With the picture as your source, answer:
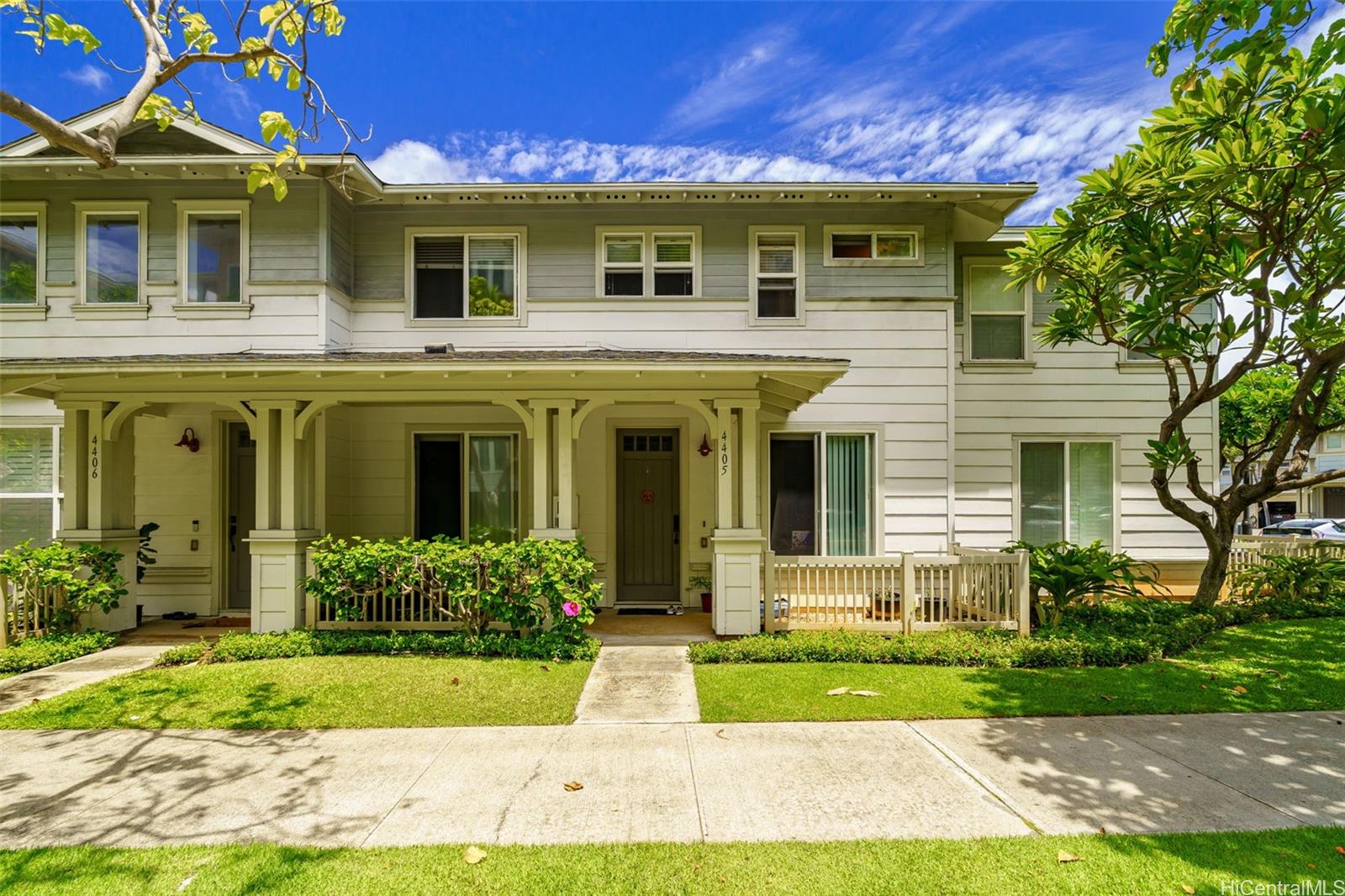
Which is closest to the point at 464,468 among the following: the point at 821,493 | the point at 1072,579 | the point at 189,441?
the point at 189,441

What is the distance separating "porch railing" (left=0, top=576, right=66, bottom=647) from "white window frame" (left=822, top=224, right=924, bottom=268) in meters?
10.5

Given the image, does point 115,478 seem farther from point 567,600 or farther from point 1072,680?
point 1072,680

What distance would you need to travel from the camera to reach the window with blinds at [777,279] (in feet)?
30.3

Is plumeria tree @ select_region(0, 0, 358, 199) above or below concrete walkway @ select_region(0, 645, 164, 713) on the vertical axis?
above

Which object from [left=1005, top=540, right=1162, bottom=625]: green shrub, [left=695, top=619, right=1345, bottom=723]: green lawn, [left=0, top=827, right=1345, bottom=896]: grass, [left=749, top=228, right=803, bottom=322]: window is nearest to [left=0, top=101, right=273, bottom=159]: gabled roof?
[left=749, top=228, right=803, bottom=322]: window

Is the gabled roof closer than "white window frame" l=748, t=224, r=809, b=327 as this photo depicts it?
Yes

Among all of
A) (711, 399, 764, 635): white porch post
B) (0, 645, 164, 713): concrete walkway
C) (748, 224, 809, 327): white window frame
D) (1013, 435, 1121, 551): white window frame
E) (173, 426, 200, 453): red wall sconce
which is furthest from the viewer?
(1013, 435, 1121, 551): white window frame

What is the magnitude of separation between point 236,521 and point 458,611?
4473mm

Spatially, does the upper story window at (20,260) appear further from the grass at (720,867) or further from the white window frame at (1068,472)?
the white window frame at (1068,472)

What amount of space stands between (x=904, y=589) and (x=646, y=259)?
5767 mm

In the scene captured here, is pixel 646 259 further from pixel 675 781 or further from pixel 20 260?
pixel 20 260

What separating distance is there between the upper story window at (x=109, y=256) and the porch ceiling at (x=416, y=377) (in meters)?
1.77

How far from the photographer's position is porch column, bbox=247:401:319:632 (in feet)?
23.5

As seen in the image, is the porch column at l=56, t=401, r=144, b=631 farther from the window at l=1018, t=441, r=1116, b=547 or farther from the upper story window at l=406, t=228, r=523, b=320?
the window at l=1018, t=441, r=1116, b=547
